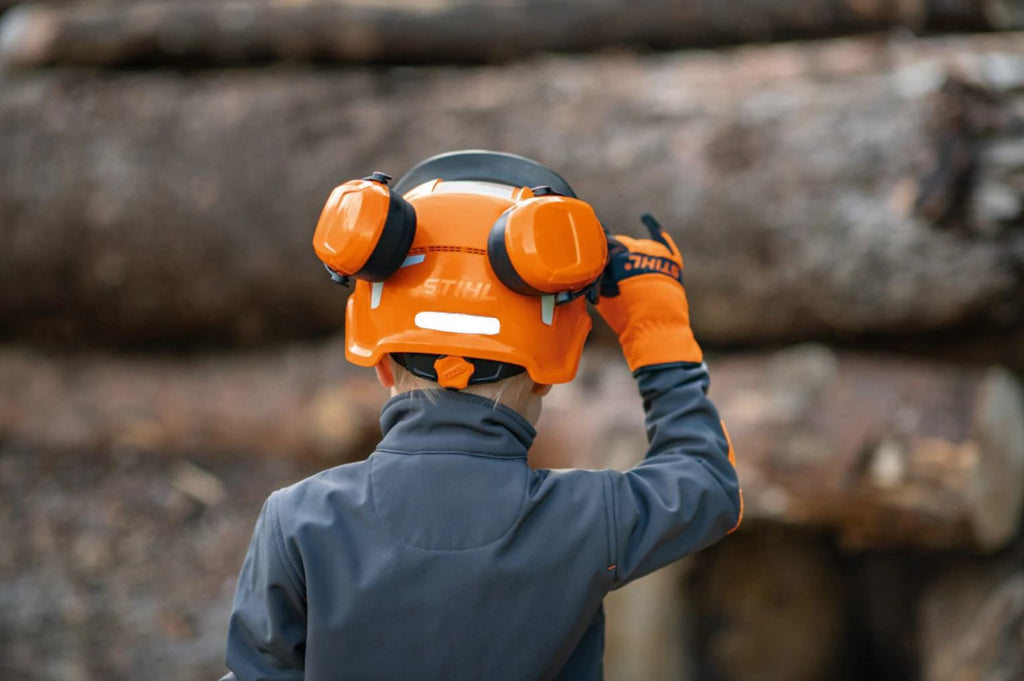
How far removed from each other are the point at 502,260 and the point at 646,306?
11.1 inches

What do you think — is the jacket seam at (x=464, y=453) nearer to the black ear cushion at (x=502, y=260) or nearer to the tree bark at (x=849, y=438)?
the black ear cushion at (x=502, y=260)

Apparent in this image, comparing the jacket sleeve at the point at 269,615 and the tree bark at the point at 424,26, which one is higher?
the tree bark at the point at 424,26

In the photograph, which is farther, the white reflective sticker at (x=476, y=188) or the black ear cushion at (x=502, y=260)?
the white reflective sticker at (x=476, y=188)

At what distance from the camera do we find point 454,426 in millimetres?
1278

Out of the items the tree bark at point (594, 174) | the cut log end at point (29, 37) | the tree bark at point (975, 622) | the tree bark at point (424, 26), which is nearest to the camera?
the tree bark at point (975, 622)

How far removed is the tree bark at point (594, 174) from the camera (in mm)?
2621

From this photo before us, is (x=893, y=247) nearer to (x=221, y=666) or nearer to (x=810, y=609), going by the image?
(x=810, y=609)

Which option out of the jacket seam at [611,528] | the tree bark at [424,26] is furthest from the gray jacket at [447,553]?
the tree bark at [424,26]

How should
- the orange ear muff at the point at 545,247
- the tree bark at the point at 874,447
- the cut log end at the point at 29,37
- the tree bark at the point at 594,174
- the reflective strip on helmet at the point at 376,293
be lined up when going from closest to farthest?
the orange ear muff at the point at 545,247 → the reflective strip on helmet at the point at 376,293 → the tree bark at the point at 874,447 → the tree bark at the point at 594,174 → the cut log end at the point at 29,37

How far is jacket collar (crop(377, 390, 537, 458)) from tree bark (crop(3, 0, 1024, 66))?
7.83ft

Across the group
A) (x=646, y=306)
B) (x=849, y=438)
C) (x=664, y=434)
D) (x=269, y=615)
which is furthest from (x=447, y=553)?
(x=849, y=438)

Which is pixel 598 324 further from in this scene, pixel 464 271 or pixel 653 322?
pixel 464 271

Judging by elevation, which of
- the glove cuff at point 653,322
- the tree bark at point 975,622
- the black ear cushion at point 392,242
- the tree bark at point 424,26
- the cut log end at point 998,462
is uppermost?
the tree bark at point 424,26

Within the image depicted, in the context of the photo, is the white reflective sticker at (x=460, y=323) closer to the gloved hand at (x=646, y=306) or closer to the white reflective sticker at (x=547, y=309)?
the white reflective sticker at (x=547, y=309)
